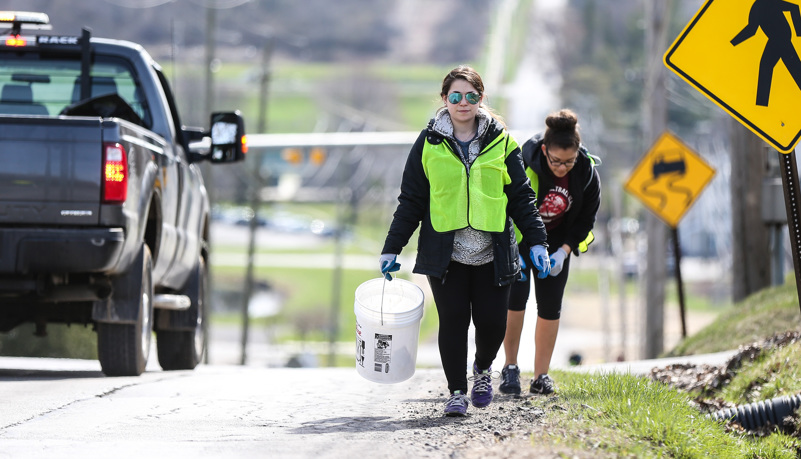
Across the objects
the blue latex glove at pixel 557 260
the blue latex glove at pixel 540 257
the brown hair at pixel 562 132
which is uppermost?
the brown hair at pixel 562 132

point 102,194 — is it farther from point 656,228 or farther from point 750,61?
point 656,228

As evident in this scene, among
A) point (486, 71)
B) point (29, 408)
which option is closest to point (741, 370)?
point (29, 408)

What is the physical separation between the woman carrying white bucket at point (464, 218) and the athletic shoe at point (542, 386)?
0.93 m

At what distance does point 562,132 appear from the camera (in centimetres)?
770

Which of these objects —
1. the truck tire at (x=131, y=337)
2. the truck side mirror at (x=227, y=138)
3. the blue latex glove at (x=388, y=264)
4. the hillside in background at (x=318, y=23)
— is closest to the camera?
the blue latex glove at (x=388, y=264)

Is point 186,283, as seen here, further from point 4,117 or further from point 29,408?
point 29,408

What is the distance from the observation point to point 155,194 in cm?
945

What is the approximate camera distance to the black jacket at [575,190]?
791 cm

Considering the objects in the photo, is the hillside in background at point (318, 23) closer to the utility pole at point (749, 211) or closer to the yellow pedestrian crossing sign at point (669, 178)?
the yellow pedestrian crossing sign at point (669, 178)

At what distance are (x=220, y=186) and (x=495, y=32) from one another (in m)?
75.3

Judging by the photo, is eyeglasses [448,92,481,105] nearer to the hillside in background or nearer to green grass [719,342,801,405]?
green grass [719,342,801,405]

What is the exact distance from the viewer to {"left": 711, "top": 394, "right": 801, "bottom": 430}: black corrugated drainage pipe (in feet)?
26.2

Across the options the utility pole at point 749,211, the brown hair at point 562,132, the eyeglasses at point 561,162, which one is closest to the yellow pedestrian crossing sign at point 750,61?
the brown hair at point 562,132

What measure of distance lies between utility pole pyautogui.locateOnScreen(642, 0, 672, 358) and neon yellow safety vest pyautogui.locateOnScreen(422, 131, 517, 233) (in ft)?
50.9
